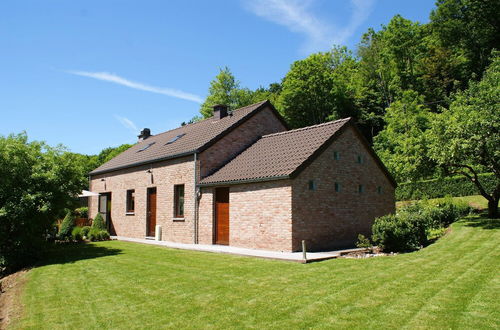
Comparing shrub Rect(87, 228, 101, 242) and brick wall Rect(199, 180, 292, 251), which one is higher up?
brick wall Rect(199, 180, 292, 251)

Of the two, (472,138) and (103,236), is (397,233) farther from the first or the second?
(103,236)

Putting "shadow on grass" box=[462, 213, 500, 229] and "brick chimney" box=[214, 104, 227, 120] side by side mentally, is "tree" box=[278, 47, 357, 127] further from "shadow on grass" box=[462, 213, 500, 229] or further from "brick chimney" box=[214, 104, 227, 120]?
"shadow on grass" box=[462, 213, 500, 229]

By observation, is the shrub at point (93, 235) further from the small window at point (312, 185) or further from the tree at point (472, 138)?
the tree at point (472, 138)

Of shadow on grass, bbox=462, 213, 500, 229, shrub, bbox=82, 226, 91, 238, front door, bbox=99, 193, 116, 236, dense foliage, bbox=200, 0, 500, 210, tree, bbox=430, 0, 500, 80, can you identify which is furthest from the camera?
tree, bbox=430, 0, 500, 80

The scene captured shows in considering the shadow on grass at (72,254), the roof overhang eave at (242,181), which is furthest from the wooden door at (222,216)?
the shadow on grass at (72,254)

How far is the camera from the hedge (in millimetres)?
25844

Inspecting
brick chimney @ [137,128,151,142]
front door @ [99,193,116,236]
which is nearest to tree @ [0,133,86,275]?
front door @ [99,193,116,236]

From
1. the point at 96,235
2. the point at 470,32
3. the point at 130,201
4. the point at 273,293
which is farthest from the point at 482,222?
the point at 470,32

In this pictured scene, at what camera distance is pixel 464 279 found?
8.15 meters

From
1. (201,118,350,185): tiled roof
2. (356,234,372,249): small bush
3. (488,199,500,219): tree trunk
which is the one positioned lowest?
(356,234,372,249): small bush

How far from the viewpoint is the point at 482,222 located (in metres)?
16.6

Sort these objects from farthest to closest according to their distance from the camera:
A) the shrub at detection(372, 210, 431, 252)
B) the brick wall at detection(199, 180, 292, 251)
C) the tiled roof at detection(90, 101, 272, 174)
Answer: the tiled roof at detection(90, 101, 272, 174), the brick wall at detection(199, 180, 292, 251), the shrub at detection(372, 210, 431, 252)

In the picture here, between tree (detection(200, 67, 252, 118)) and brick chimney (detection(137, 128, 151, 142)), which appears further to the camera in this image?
tree (detection(200, 67, 252, 118))

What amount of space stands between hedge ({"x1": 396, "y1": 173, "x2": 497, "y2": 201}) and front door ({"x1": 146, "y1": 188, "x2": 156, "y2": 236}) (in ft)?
58.1
